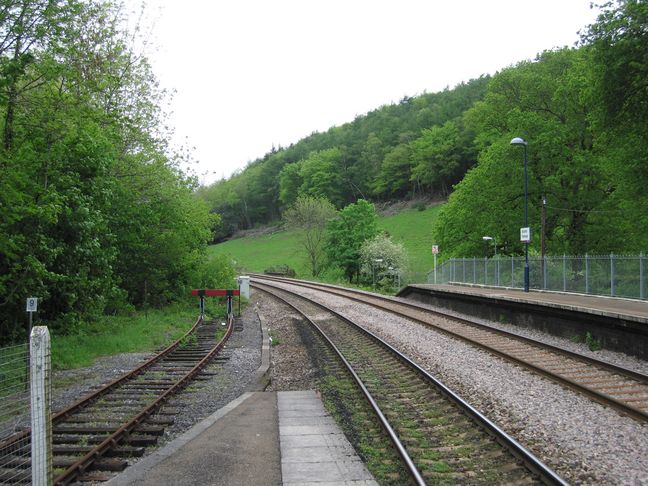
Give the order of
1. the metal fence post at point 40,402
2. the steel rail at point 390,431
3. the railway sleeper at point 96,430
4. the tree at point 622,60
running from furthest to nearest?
the tree at point 622,60, the railway sleeper at point 96,430, the steel rail at point 390,431, the metal fence post at point 40,402

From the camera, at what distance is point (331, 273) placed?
2484 inches

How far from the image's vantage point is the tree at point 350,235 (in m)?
60.3

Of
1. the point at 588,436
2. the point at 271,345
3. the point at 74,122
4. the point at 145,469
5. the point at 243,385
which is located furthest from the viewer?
the point at 271,345

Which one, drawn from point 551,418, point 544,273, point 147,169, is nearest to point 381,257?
point 544,273

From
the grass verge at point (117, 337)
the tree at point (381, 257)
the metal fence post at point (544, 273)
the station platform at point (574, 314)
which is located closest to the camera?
the station platform at point (574, 314)

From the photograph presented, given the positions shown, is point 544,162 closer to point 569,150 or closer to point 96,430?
point 569,150

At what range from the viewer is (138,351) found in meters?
15.8

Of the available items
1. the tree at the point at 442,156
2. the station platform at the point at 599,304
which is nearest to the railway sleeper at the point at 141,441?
the station platform at the point at 599,304

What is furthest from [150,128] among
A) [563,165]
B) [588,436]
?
[563,165]

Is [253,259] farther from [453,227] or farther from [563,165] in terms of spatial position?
[563,165]

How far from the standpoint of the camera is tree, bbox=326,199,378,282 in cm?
6028

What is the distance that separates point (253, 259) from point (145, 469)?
293 ft

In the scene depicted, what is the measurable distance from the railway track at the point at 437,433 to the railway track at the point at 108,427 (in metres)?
3.40

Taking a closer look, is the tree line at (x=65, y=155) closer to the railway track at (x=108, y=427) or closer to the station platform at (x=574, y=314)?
the railway track at (x=108, y=427)
